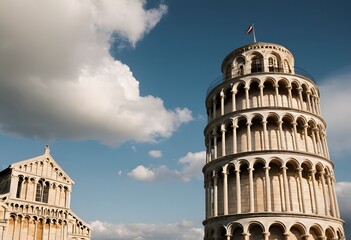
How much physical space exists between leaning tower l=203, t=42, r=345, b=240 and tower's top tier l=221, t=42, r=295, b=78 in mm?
112

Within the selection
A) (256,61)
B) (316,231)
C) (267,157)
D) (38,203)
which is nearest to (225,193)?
(267,157)

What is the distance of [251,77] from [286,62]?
655cm

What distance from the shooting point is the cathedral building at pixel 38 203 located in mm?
→ 43844

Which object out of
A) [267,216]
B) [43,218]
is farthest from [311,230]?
[43,218]

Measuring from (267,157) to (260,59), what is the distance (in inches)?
490

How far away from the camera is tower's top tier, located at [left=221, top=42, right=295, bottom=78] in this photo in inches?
1510

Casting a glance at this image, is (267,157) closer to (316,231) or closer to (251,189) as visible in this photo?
(251,189)

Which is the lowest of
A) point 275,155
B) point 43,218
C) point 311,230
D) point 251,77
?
point 311,230

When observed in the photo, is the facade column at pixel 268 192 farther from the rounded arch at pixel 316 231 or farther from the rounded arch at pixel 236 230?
the rounded arch at pixel 316 231

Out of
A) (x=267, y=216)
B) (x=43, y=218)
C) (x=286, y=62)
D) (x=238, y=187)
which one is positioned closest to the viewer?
(x=267, y=216)

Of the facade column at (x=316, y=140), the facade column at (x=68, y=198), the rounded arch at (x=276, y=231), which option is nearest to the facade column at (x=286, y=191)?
the rounded arch at (x=276, y=231)

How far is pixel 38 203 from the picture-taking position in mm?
46906

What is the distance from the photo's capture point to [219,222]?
3169cm

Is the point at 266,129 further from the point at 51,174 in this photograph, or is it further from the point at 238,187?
the point at 51,174
